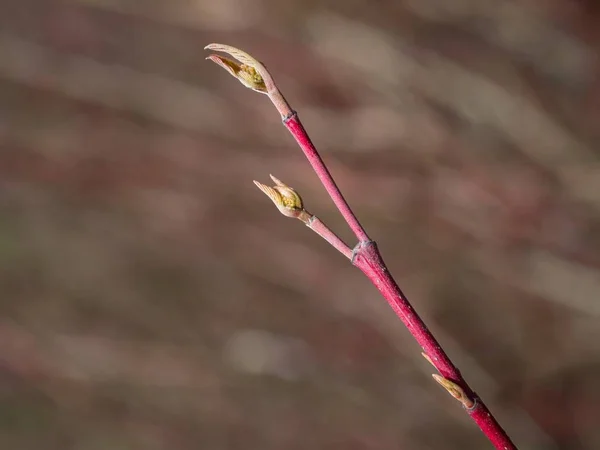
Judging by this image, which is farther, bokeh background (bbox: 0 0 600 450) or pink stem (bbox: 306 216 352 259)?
bokeh background (bbox: 0 0 600 450)

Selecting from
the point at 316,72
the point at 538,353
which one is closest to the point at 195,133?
the point at 316,72

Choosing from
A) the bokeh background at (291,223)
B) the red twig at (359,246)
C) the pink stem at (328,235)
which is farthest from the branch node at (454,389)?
the bokeh background at (291,223)

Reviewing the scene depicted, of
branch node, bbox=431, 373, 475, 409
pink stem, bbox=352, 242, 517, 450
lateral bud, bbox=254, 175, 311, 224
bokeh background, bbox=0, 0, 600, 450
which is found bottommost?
branch node, bbox=431, 373, 475, 409

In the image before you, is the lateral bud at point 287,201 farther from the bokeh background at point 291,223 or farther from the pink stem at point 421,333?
the bokeh background at point 291,223

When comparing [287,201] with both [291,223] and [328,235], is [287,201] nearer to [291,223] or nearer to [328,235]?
[328,235]

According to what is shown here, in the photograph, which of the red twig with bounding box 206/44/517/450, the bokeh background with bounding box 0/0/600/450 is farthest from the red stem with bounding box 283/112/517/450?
the bokeh background with bounding box 0/0/600/450

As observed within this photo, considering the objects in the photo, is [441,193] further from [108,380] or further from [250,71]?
[250,71]

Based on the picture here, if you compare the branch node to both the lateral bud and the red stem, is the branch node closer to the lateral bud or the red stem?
the red stem
